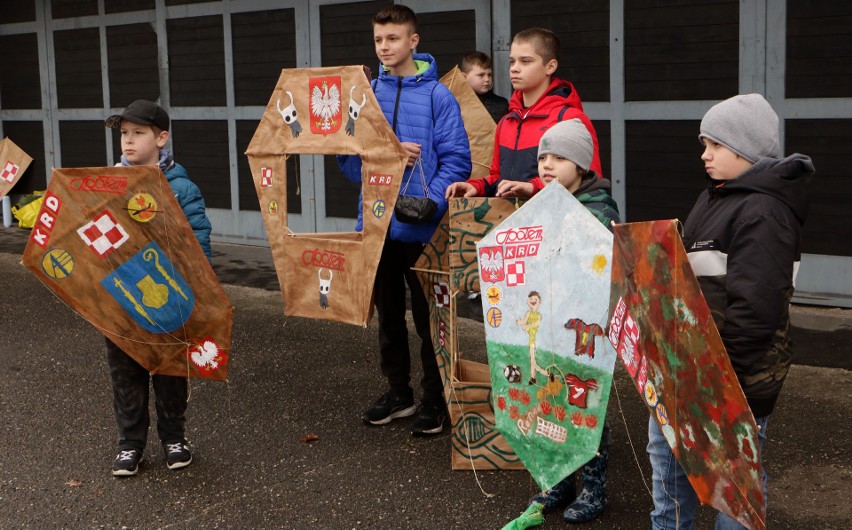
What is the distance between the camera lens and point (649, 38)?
7516 millimetres

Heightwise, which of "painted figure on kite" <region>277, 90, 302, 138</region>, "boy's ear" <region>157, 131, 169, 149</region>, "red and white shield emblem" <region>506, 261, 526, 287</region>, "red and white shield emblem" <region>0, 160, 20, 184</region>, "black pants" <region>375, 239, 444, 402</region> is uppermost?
"painted figure on kite" <region>277, 90, 302, 138</region>

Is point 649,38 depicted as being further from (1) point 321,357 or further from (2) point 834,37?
(1) point 321,357

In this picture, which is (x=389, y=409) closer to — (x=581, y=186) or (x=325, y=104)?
(x=325, y=104)

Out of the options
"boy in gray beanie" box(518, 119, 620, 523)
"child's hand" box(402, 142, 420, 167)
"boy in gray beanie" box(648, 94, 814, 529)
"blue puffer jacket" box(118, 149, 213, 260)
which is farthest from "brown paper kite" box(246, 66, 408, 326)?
"boy in gray beanie" box(648, 94, 814, 529)

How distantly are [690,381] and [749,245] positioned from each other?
46cm

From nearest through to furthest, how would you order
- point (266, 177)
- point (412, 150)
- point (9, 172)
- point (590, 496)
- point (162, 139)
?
point (590, 496) → point (412, 150) → point (162, 139) → point (266, 177) → point (9, 172)

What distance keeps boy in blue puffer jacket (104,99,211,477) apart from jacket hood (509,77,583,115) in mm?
1408

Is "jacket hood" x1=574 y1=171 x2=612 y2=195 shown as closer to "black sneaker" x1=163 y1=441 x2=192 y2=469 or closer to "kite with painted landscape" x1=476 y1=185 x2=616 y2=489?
"kite with painted landscape" x1=476 y1=185 x2=616 y2=489

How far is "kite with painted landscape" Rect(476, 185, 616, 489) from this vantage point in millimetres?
3559

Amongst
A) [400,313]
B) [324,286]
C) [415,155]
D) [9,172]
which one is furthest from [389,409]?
[9,172]

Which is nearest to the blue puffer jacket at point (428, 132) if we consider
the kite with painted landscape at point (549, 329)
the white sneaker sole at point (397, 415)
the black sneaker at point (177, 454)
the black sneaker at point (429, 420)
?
the black sneaker at point (429, 420)

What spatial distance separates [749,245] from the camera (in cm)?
300

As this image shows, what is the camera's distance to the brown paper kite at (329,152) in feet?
15.4

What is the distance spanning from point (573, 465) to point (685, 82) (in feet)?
14.4
